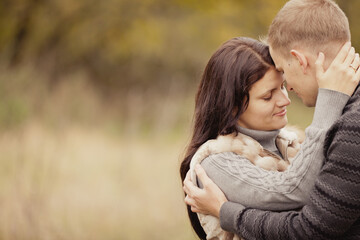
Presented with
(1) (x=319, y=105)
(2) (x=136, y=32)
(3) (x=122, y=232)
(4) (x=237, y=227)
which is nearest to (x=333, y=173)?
(1) (x=319, y=105)

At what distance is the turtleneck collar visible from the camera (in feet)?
7.82

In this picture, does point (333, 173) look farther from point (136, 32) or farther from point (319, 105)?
point (136, 32)

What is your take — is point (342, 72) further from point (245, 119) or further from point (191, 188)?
point (191, 188)

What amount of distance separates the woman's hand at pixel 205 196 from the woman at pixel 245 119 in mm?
30

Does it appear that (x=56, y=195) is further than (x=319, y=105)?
Yes

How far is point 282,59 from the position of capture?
216 centimetres

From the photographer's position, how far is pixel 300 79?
6.88 feet

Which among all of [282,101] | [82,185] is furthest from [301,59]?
[82,185]

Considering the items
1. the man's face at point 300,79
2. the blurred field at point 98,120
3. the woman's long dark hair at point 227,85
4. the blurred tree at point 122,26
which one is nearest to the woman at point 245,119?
the woman's long dark hair at point 227,85

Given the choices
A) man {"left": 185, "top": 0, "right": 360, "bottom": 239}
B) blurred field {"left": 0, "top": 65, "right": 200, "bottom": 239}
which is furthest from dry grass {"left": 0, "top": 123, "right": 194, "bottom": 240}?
man {"left": 185, "top": 0, "right": 360, "bottom": 239}

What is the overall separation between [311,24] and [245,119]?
0.58 m

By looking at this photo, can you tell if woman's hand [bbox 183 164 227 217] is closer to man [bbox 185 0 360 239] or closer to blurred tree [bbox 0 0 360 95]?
man [bbox 185 0 360 239]

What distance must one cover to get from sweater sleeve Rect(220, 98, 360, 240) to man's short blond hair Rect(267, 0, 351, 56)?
0.31 metres

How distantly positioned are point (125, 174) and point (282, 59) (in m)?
4.18
